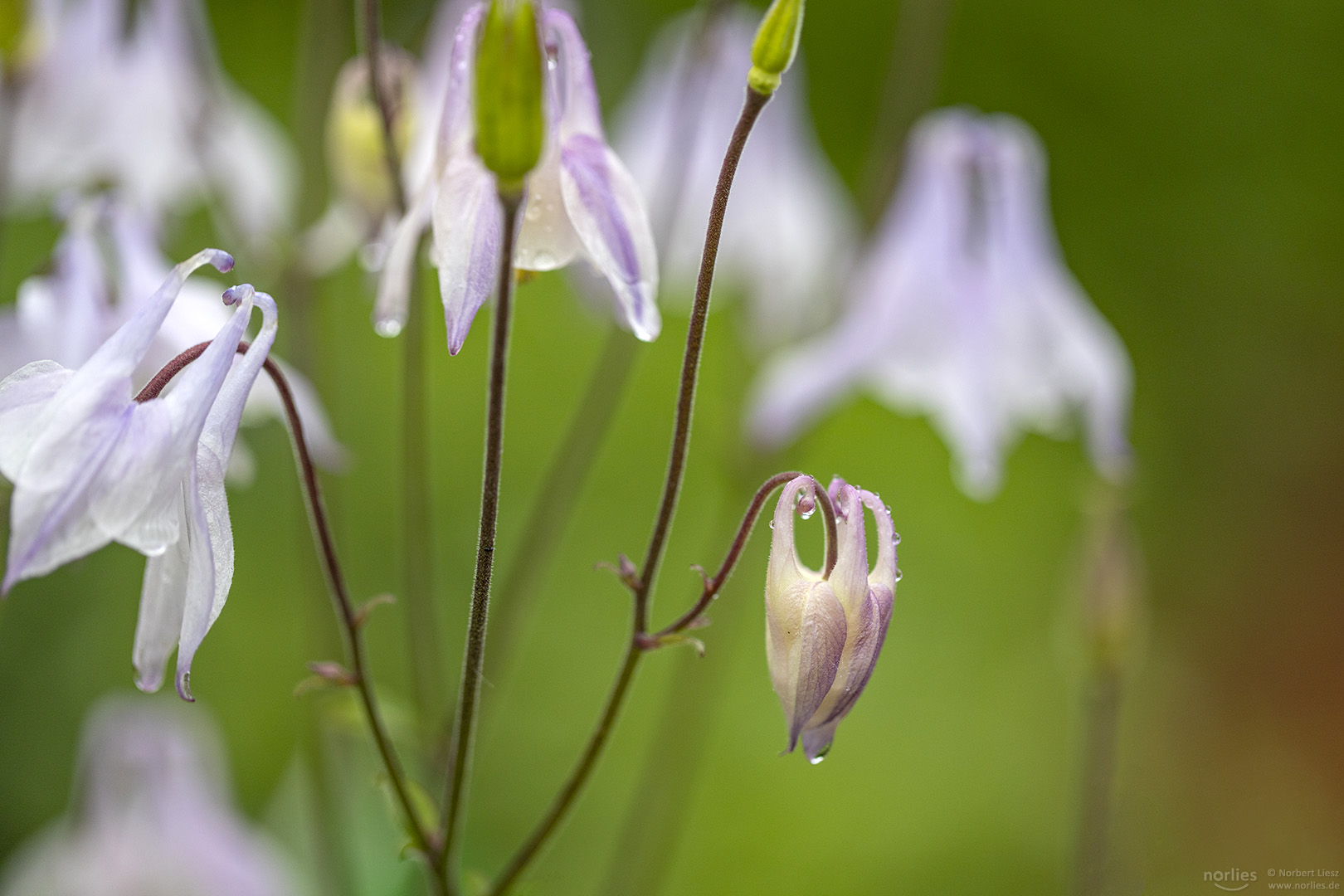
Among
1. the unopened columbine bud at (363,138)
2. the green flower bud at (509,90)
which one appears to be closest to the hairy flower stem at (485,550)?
the green flower bud at (509,90)

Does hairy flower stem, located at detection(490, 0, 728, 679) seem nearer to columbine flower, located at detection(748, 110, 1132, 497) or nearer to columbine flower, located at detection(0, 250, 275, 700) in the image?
columbine flower, located at detection(748, 110, 1132, 497)

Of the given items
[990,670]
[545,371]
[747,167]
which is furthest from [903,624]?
[747,167]

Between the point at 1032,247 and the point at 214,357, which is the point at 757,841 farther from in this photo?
the point at 214,357

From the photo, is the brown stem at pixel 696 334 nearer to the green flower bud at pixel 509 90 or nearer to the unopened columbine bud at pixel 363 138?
the green flower bud at pixel 509 90

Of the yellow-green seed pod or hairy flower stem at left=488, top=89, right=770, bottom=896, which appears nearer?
hairy flower stem at left=488, top=89, right=770, bottom=896

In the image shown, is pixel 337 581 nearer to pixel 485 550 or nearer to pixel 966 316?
pixel 485 550

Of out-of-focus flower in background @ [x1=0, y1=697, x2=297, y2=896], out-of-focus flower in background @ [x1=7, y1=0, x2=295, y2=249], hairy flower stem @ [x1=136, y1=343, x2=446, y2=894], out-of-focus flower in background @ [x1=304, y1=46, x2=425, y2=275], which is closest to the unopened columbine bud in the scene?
out-of-focus flower in background @ [x1=304, y1=46, x2=425, y2=275]

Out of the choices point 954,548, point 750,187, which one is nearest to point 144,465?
point 750,187
